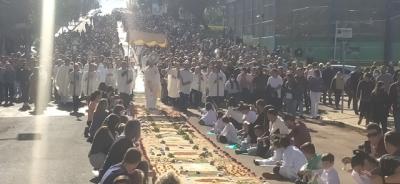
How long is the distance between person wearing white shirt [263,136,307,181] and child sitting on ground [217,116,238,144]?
15.1ft

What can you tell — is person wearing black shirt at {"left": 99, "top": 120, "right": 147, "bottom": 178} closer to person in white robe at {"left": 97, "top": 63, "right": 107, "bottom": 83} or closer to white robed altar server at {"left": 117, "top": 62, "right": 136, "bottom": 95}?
white robed altar server at {"left": 117, "top": 62, "right": 136, "bottom": 95}

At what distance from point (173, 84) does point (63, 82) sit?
4.76m

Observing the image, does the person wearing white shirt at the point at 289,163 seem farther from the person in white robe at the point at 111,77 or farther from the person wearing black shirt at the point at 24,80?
the person wearing black shirt at the point at 24,80

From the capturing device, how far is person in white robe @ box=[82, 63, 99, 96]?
2852cm

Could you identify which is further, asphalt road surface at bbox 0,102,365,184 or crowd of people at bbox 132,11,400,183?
asphalt road surface at bbox 0,102,365,184

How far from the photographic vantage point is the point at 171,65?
29.3 m

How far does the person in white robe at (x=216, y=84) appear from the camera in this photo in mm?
27141

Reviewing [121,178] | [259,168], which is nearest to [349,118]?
[259,168]

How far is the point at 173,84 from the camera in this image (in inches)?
1101

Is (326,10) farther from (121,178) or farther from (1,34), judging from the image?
(121,178)

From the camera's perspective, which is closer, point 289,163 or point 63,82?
point 289,163

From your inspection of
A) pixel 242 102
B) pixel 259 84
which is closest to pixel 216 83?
pixel 259 84

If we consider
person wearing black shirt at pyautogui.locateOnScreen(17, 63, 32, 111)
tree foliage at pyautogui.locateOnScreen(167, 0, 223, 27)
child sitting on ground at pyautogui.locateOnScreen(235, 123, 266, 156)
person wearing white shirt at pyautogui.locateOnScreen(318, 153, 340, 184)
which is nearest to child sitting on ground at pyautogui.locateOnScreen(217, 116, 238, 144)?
child sitting on ground at pyautogui.locateOnScreen(235, 123, 266, 156)

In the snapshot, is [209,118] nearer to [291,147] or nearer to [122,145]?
[291,147]
